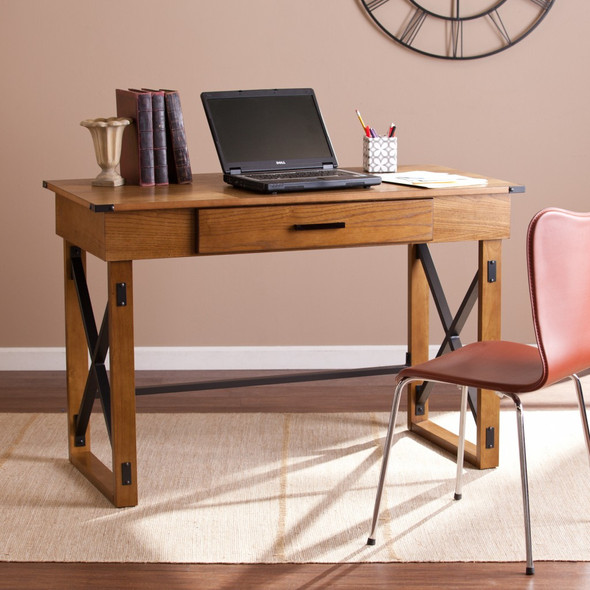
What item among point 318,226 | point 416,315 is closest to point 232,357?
point 416,315

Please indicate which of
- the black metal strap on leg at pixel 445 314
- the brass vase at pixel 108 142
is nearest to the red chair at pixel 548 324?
the black metal strap on leg at pixel 445 314

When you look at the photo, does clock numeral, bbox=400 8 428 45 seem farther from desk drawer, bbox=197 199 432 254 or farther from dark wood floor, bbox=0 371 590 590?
dark wood floor, bbox=0 371 590 590

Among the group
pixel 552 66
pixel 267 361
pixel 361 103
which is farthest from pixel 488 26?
pixel 267 361

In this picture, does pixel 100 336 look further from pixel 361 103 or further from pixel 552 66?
pixel 552 66

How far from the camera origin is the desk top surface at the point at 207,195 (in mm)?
2359

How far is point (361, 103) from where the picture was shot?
3.76m

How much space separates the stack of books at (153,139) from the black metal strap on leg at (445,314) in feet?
2.57

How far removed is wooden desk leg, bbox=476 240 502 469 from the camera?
8.91 feet

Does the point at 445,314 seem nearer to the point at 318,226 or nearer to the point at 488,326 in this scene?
the point at 488,326

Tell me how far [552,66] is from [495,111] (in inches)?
10.6

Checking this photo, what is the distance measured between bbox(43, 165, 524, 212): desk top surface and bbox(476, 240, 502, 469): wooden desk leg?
183 millimetres

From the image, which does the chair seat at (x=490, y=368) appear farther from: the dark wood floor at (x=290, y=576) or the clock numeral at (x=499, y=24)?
the clock numeral at (x=499, y=24)

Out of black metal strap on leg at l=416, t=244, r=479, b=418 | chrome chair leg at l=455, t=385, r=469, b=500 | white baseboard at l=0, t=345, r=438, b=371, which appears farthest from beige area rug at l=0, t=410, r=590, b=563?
white baseboard at l=0, t=345, r=438, b=371

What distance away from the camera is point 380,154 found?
9.48 ft
